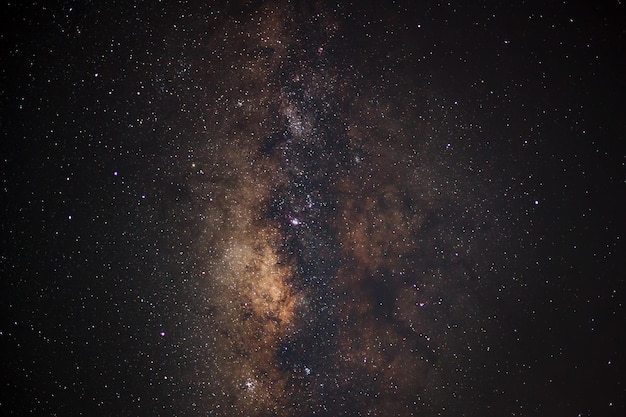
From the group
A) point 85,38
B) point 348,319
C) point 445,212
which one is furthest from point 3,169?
point 445,212

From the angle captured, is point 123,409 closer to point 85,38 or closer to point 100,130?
point 100,130

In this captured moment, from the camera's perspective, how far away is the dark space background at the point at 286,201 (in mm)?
1061

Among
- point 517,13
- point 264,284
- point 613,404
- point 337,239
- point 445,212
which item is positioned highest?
point 517,13

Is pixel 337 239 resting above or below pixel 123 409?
above

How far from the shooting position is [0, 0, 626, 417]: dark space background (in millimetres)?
1061

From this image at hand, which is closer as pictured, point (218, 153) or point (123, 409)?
point (218, 153)

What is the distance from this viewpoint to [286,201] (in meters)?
1.07

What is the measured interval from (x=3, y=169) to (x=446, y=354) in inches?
61.3

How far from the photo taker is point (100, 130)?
3.62ft

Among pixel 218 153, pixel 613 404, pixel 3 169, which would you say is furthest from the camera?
pixel 613 404

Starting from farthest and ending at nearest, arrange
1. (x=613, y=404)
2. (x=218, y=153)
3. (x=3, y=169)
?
(x=613, y=404) → (x=3, y=169) → (x=218, y=153)

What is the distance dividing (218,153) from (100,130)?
381 mm

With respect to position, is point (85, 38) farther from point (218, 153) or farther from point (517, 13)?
point (517, 13)

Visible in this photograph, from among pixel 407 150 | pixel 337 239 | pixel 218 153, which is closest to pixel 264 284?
pixel 337 239
